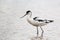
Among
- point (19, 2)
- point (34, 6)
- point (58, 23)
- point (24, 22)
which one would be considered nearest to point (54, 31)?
point (58, 23)

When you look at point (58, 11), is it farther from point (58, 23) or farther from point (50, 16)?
point (58, 23)

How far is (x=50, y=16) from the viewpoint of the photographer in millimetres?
6895

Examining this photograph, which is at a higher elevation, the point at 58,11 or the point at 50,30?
the point at 58,11

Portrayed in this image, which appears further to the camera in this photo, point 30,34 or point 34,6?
point 34,6

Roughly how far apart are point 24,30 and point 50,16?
1.66m

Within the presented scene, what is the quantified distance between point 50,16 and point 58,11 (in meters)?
0.66

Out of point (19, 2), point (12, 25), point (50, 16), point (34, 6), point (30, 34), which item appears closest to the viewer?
point (30, 34)

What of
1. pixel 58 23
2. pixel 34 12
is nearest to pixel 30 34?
pixel 58 23

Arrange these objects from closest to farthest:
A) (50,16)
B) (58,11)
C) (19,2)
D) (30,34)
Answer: (30,34)
(50,16)
(58,11)
(19,2)

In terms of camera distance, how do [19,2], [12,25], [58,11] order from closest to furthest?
1. [12,25]
2. [58,11]
3. [19,2]

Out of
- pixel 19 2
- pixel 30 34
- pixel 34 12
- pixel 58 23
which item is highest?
pixel 19 2

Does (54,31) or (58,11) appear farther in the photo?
(58,11)

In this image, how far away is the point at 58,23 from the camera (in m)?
6.08

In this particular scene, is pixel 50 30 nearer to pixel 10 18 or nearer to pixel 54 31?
pixel 54 31
